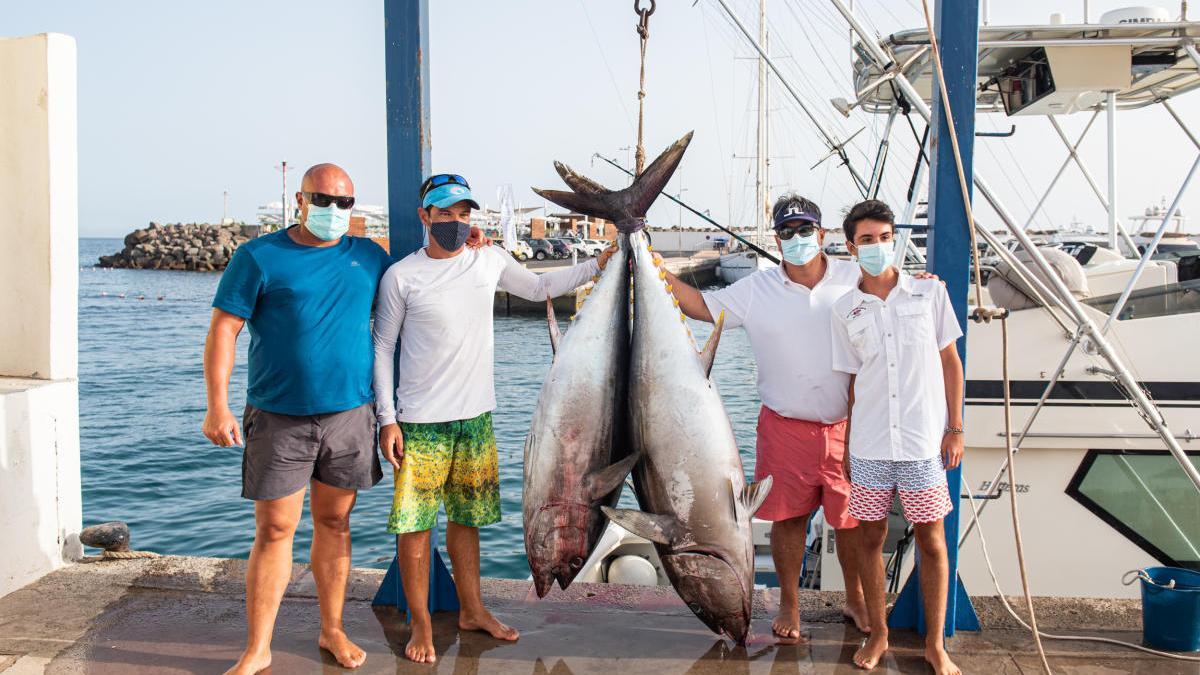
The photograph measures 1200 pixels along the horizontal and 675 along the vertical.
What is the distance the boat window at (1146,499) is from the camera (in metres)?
4.82

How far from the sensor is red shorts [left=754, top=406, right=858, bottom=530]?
3020 millimetres

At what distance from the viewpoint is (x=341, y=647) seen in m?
2.93

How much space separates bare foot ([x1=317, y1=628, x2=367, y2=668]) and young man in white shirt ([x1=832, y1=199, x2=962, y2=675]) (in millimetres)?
1662

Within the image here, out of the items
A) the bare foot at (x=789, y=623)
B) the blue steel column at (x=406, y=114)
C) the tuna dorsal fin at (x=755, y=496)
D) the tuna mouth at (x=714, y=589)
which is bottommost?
the bare foot at (x=789, y=623)

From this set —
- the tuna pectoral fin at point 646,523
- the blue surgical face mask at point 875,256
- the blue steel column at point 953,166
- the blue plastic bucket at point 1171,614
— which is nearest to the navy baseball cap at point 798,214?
the blue surgical face mask at point 875,256

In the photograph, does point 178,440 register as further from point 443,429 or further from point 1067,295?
point 1067,295

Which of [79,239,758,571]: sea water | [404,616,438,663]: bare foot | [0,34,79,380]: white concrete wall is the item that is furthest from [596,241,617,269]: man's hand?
[79,239,758,571]: sea water

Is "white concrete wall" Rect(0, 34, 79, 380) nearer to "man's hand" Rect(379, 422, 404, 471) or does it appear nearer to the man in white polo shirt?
"man's hand" Rect(379, 422, 404, 471)

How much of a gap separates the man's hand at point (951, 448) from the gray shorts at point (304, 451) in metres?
1.91

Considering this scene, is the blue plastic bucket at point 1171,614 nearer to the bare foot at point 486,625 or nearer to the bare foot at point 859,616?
the bare foot at point 859,616

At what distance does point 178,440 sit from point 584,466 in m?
10.8

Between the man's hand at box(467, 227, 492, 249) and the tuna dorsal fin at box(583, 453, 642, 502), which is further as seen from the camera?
the man's hand at box(467, 227, 492, 249)

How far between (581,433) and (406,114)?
1399mm

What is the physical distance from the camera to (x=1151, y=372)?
467 cm
